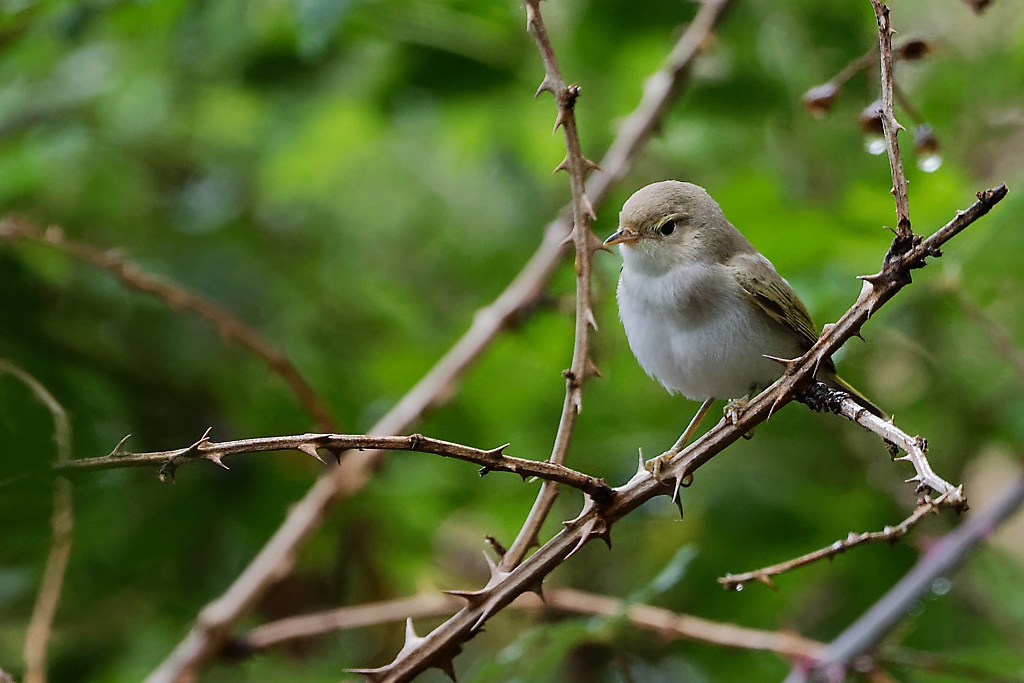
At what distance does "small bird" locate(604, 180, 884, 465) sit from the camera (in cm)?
214

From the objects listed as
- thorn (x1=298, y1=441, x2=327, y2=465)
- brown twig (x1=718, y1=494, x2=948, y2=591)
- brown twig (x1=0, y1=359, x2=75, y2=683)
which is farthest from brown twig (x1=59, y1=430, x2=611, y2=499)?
brown twig (x1=718, y1=494, x2=948, y2=591)

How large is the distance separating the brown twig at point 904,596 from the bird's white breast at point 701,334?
1.99 ft

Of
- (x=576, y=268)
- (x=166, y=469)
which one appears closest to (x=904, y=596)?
(x=576, y=268)

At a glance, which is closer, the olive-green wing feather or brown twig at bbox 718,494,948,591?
brown twig at bbox 718,494,948,591

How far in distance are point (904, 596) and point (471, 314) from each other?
193cm

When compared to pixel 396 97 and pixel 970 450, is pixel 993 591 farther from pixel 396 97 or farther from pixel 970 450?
pixel 396 97

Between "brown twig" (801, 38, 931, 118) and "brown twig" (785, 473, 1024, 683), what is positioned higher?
"brown twig" (801, 38, 931, 118)

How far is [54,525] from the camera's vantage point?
144cm

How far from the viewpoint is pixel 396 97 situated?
11.0ft

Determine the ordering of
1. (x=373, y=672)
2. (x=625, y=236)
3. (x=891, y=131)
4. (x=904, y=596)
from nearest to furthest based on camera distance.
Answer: (x=891, y=131)
(x=373, y=672)
(x=625, y=236)
(x=904, y=596)

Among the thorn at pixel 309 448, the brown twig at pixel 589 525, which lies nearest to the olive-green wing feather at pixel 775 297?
the brown twig at pixel 589 525

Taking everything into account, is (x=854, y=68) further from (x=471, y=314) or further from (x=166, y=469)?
(x=471, y=314)

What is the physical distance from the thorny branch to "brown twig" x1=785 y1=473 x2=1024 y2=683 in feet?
3.50

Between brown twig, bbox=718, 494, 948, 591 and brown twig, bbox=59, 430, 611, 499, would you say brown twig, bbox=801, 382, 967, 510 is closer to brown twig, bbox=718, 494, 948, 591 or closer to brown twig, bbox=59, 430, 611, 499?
brown twig, bbox=718, 494, 948, 591
